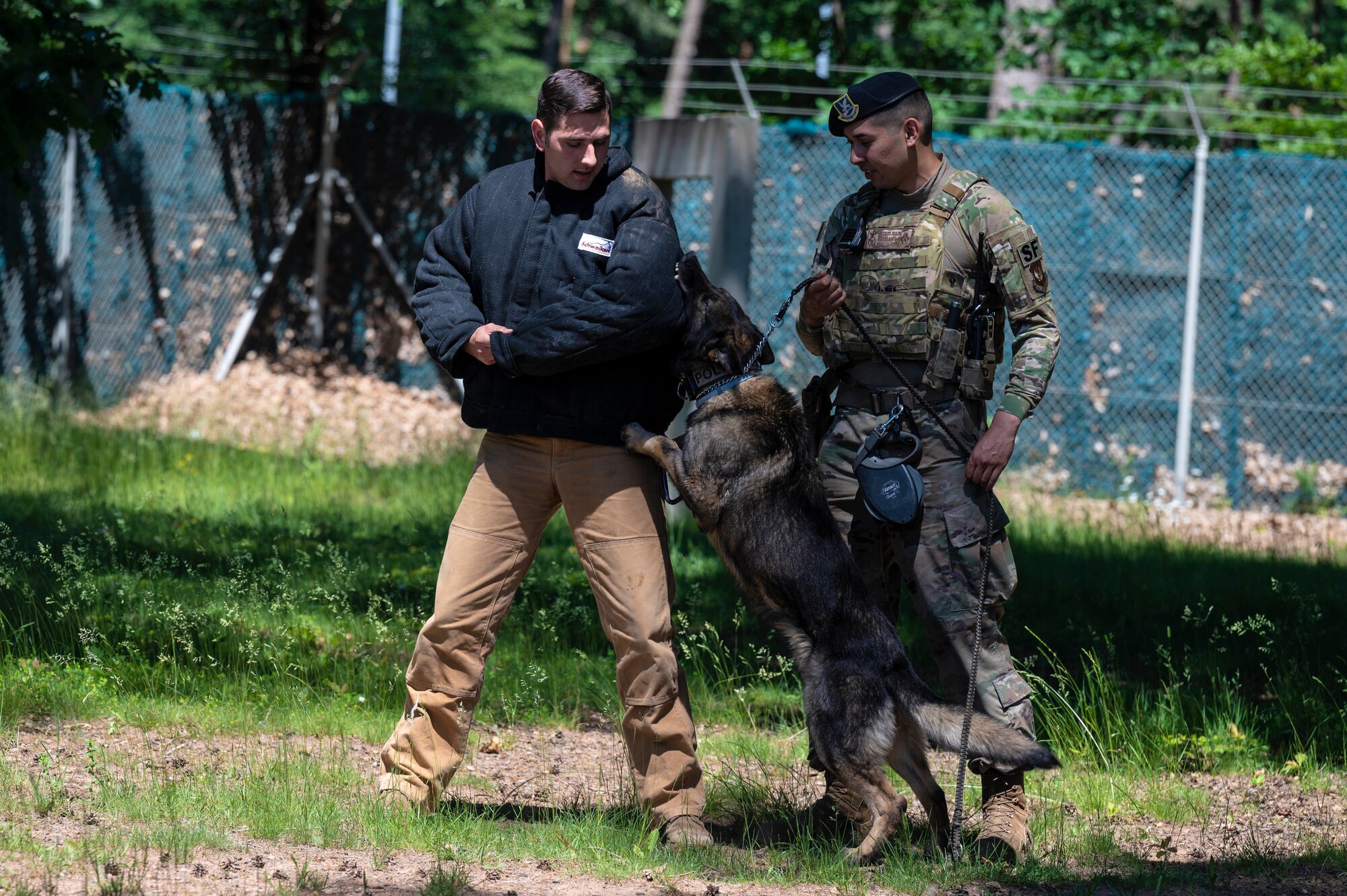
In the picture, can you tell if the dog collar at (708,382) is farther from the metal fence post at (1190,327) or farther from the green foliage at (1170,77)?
the green foliage at (1170,77)

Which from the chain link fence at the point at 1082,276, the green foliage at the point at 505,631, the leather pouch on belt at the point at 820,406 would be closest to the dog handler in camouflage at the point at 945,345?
the leather pouch on belt at the point at 820,406

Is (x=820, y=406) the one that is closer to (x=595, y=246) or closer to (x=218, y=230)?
(x=595, y=246)

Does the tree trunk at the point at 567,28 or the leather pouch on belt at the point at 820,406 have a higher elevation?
the tree trunk at the point at 567,28

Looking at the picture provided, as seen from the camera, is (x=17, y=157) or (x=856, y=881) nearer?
(x=856, y=881)

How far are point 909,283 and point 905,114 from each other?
50 cm

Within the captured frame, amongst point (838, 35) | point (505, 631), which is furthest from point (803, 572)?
point (838, 35)

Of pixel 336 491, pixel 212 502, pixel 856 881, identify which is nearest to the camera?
pixel 856 881

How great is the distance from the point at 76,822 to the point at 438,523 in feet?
13.3

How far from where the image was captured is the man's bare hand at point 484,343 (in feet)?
11.9

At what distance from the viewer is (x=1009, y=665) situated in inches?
150

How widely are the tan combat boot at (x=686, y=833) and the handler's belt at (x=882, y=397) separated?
137cm

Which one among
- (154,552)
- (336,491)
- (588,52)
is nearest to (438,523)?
(336,491)

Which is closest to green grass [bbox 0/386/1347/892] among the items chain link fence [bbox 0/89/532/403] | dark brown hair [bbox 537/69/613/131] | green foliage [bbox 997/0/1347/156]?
dark brown hair [bbox 537/69/613/131]

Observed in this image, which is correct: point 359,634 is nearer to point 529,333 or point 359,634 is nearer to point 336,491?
point 529,333
